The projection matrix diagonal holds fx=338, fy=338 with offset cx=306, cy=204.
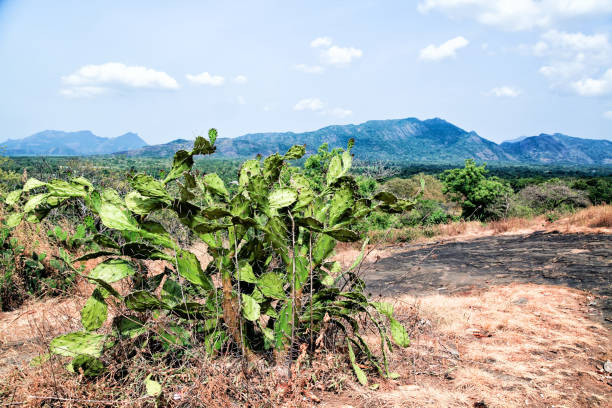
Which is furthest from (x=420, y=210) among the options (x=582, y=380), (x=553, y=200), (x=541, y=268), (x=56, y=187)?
(x=56, y=187)

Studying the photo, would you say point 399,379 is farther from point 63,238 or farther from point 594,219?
point 594,219

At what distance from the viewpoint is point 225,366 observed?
1.95 meters

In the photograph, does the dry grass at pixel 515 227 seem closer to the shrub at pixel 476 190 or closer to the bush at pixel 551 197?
the shrub at pixel 476 190

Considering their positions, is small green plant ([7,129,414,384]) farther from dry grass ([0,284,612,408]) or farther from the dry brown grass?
the dry brown grass

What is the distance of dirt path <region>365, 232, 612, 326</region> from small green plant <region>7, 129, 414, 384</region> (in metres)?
1.96

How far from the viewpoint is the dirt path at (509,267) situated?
186 inches

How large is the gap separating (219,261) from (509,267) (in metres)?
5.59

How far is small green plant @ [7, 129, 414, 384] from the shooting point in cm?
189

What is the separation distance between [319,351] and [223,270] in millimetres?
810

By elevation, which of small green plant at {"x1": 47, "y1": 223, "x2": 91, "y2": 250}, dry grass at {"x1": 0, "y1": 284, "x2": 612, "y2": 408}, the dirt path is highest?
small green plant at {"x1": 47, "y1": 223, "x2": 91, "y2": 250}

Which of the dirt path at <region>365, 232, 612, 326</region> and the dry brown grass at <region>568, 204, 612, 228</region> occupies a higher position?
the dry brown grass at <region>568, 204, 612, 228</region>

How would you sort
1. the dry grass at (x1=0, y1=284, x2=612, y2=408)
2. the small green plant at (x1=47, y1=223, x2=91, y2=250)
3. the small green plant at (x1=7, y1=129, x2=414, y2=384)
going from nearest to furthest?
the dry grass at (x1=0, y1=284, x2=612, y2=408) < the small green plant at (x1=7, y1=129, x2=414, y2=384) < the small green plant at (x1=47, y1=223, x2=91, y2=250)

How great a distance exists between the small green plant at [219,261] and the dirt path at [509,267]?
6.43 feet

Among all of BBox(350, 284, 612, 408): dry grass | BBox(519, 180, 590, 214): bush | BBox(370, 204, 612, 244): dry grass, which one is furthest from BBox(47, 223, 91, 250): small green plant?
BBox(519, 180, 590, 214): bush
